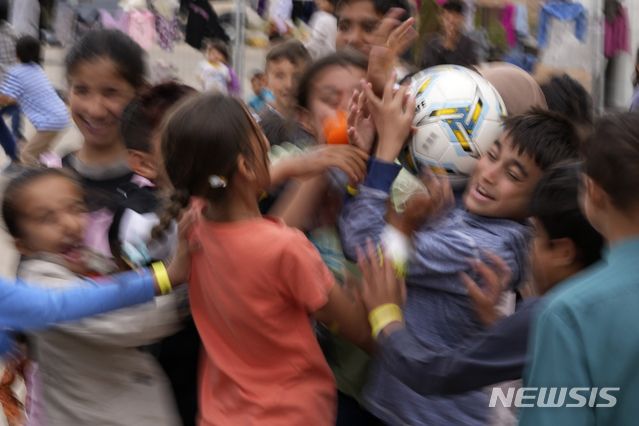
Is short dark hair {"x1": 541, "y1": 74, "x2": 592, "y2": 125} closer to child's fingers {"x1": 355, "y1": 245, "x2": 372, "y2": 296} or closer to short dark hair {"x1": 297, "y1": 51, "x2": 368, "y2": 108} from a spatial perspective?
short dark hair {"x1": 297, "y1": 51, "x2": 368, "y2": 108}

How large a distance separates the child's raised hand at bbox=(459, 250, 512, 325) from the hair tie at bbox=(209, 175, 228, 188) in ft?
2.12

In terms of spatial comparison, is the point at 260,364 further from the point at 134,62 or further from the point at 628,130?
the point at 134,62

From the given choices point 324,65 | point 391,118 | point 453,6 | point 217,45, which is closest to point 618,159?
point 391,118

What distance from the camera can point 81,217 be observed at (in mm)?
2029

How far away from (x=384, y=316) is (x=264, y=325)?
0.98 ft

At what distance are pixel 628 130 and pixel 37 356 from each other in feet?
5.20

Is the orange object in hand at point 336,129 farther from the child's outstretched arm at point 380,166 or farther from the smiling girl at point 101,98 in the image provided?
the smiling girl at point 101,98

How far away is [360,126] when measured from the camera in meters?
2.06

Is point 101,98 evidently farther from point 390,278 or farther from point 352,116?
point 390,278

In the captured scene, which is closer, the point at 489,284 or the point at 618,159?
the point at 618,159

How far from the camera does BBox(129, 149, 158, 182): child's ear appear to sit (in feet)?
7.43

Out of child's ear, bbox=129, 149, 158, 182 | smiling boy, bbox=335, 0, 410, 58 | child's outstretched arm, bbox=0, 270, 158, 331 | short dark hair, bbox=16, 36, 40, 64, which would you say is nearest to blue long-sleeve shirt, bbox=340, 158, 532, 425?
child's outstretched arm, bbox=0, 270, 158, 331

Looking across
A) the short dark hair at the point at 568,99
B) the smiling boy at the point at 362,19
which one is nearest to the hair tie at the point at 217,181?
the smiling boy at the point at 362,19

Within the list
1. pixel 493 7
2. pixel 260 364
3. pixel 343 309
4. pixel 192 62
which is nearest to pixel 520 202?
pixel 343 309
